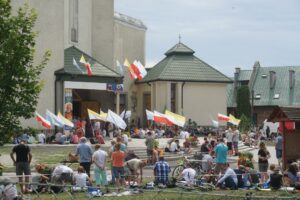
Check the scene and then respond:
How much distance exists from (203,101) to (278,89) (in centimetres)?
2923

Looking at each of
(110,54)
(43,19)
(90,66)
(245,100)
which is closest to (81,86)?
(90,66)

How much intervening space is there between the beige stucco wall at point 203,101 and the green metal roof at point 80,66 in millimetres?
13181

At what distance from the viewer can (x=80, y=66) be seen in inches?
2003

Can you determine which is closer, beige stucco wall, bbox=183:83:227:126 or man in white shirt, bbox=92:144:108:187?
man in white shirt, bbox=92:144:108:187

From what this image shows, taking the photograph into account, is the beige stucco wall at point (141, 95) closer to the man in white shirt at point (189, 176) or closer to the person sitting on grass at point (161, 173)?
the person sitting on grass at point (161, 173)

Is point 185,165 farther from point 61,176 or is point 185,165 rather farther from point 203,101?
point 203,101

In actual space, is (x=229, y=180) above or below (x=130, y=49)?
below

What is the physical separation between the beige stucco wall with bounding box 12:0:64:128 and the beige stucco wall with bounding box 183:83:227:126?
1857 centimetres

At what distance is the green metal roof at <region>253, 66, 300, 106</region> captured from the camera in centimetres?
8900

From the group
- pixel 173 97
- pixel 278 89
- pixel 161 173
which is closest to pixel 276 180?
pixel 161 173

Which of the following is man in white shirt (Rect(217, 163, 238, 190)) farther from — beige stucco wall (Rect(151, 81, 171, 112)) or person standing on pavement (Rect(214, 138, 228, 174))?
beige stucco wall (Rect(151, 81, 171, 112))

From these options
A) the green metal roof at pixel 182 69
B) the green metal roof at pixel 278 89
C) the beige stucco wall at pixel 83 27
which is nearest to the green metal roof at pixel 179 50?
the green metal roof at pixel 182 69

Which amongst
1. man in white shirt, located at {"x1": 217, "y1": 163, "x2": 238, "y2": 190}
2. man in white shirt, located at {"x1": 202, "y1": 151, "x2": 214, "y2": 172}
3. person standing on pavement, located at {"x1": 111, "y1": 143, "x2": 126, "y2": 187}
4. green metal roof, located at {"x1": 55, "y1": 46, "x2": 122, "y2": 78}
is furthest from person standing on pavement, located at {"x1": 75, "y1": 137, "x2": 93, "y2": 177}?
green metal roof, located at {"x1": 55, "y1": 46, "x2": 122, "y2": 78}

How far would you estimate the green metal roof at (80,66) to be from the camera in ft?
162
